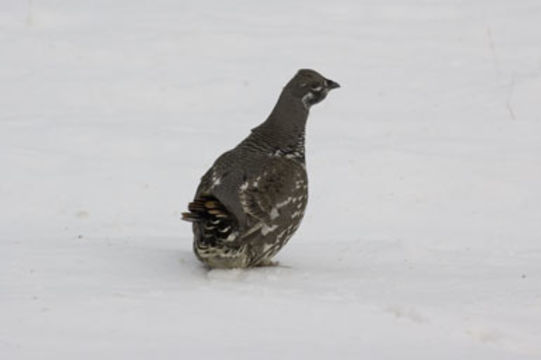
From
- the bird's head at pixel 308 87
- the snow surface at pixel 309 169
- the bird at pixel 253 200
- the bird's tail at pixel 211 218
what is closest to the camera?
the snow surface at pixel 309 169

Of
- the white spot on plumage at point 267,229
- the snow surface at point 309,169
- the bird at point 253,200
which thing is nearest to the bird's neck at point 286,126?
the bird at point 253,200

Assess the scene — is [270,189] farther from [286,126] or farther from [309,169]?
[309,169]

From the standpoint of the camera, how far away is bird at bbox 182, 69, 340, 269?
6.23m

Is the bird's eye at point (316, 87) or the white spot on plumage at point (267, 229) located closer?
the white spot on plumage at point (267, 229)

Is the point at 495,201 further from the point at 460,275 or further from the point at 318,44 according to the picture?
the point at 318,44

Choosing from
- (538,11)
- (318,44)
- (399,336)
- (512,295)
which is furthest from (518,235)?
(538,11)

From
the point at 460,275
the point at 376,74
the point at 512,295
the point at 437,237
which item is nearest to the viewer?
the point at 512,295

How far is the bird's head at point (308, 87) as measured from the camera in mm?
7211

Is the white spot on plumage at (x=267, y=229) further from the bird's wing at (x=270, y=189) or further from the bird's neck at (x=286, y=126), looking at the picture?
the bird's neck at (x=286, y=126)

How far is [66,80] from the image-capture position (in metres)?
11.8

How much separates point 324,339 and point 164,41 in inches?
336

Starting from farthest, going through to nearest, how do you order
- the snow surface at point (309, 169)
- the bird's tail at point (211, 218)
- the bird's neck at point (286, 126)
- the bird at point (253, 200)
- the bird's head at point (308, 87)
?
the bird's head at point (308, 87) → the bird's neck at point (286, 126) → the bird at point (253, 200) → the bird's tail at point (211, 218) → the snow surface at point (309, 169)

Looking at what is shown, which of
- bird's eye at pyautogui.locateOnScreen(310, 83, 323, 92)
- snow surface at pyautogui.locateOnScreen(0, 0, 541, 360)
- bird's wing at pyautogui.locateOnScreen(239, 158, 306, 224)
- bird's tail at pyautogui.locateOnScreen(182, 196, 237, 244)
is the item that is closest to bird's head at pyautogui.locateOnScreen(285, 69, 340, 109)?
bird's eye at pyautogui.locateOnScreen(310, 83, 323, 92)

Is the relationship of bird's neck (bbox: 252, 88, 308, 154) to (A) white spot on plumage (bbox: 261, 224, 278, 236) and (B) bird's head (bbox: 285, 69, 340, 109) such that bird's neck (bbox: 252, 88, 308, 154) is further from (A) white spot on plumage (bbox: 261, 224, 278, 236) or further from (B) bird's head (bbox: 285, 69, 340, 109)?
(A) white spot on plumage (bbox: 261, 224, 278, 236)
